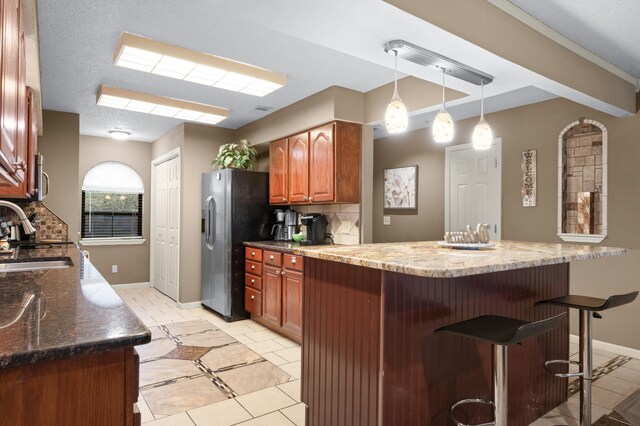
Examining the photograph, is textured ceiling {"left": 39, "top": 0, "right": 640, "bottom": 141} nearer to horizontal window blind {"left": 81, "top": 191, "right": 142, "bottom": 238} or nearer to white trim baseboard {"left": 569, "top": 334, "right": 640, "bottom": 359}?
white trim baseboard {"left": 569, "top": 334, "right": 640, "bottom": 359}

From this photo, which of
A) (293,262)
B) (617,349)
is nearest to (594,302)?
(617,349)

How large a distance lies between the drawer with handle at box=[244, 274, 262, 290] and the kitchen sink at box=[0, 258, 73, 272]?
2.10 m

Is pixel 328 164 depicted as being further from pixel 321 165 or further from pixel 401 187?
pixel 401 187

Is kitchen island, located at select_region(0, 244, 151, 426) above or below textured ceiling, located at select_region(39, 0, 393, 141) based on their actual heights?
below

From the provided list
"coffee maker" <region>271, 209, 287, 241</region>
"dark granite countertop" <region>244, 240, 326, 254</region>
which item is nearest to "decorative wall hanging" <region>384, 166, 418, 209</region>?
"coffee maker" <region>271, 209, 287, 241</region>

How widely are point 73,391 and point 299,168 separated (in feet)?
11.9

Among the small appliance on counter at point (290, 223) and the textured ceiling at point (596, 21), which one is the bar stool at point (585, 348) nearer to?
the textured ceiling at point (596, 21)

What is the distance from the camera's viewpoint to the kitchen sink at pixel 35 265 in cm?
228

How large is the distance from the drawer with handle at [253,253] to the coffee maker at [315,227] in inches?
20.8

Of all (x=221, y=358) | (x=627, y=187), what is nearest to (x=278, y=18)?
(x=221, y=358)

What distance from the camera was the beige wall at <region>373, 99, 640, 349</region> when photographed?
11.6ft

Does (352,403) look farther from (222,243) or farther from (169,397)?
(222,243)

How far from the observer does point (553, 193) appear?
404 centimetres

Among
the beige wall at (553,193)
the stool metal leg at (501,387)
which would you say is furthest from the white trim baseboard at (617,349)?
the stool metal leg at (501,387)
